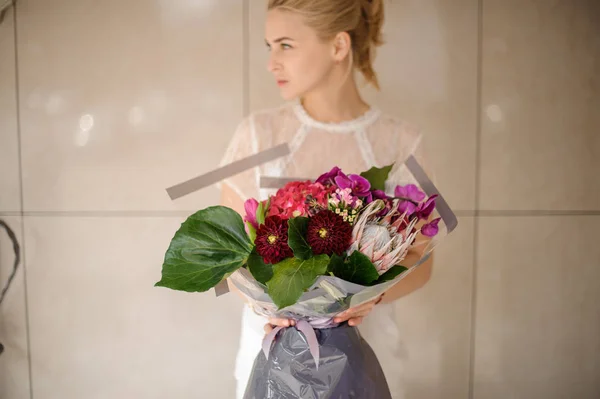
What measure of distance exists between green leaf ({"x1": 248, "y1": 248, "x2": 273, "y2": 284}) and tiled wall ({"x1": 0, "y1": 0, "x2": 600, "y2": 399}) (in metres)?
0.44

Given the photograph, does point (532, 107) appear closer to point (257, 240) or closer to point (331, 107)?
point (331, 107)

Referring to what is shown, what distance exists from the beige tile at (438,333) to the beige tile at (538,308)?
0.04 m

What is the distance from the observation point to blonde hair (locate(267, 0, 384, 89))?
3.57 feet

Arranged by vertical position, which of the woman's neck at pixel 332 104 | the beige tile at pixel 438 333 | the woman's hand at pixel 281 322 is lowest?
the beige tile at pixel 438 333

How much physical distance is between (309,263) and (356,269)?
0.26 feet

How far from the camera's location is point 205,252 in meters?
0.73

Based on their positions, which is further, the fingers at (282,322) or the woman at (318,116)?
the woman at (318,116)

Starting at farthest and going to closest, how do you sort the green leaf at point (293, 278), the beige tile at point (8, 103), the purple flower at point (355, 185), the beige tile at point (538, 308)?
the beige tile at point (538, 308), the beige tile at point (8, 103), the purple flower at point (355, 185), the green leaf at point (293, 278)

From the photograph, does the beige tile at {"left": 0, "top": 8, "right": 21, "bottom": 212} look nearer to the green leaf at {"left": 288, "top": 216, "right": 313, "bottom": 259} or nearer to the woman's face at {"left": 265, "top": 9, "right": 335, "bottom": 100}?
the woman's face at {"left": 265, "top": 9, "right": 335, "bottom": 100}

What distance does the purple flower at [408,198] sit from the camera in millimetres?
798

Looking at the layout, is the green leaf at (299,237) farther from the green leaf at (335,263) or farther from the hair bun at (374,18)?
the hair bun at (374,18)

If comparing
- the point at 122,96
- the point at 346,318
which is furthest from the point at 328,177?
the point at 122,96

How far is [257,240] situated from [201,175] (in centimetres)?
47

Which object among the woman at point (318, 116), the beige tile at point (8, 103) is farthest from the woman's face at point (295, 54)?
the beige tile at point (8, 103)
